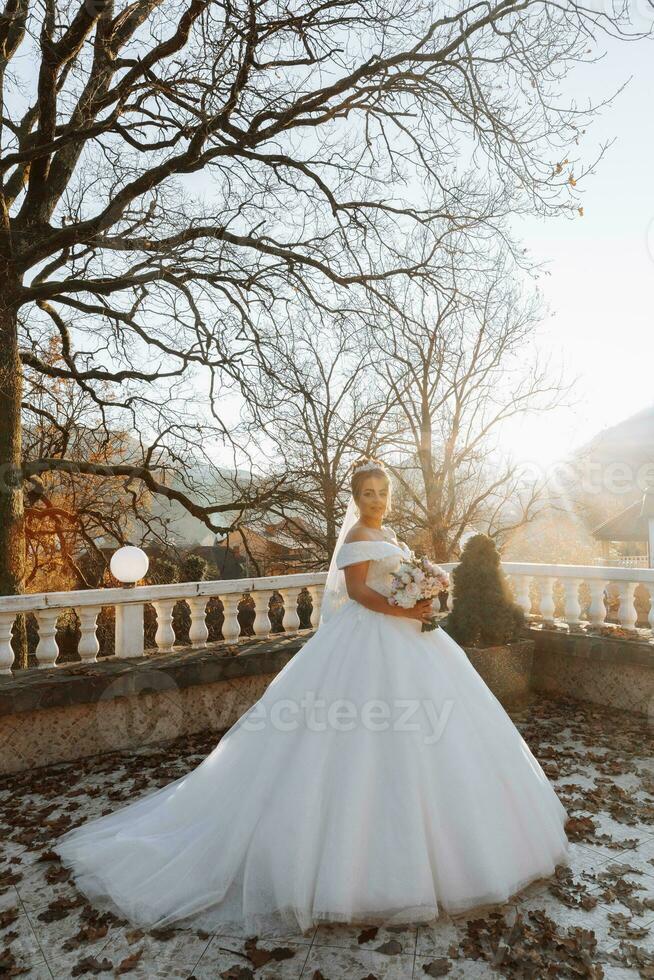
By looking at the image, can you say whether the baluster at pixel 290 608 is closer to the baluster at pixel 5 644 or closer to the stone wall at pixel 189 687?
the stone wall at pixel 189 687

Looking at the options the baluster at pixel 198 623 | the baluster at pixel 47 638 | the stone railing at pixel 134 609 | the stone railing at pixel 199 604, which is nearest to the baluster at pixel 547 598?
the stone railing at pixel 199 604

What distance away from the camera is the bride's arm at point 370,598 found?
348cm

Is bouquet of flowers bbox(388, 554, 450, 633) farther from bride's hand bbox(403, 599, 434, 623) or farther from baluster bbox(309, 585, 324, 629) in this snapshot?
baluster bbox(309, 585, 324, 629)

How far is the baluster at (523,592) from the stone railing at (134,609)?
2491 mm

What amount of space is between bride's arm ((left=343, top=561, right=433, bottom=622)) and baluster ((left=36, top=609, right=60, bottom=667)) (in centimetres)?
307

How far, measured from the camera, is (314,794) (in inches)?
116

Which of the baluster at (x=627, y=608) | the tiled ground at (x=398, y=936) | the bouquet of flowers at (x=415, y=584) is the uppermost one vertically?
the bouquet of flowers at (x=415, y=584)

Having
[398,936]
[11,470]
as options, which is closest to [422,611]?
[398,936]

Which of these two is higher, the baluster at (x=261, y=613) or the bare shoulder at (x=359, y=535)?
the bare shoulder at (x=359, y=535)

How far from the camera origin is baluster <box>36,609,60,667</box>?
17.9 ft

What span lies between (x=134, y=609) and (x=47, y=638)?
75 centimetres

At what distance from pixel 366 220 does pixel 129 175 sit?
3090mm

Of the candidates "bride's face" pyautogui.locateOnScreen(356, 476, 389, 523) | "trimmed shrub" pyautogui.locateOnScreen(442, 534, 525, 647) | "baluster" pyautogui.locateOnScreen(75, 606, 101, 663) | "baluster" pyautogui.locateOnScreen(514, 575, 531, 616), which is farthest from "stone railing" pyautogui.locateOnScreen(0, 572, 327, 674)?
"bride's face" pyautogui.locateOnScreen(356, 476, 389, 523)

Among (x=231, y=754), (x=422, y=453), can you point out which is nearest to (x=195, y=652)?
(x=231, y=754)
